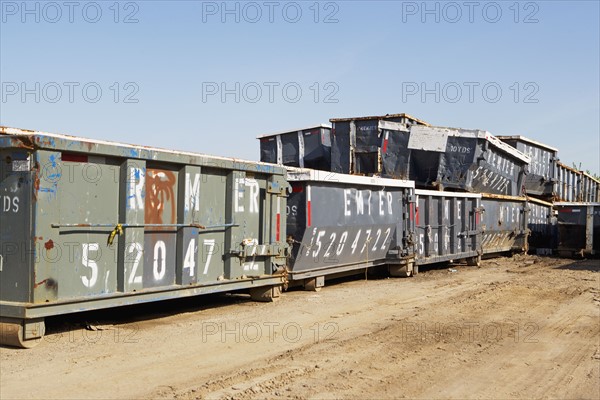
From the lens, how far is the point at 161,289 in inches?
278

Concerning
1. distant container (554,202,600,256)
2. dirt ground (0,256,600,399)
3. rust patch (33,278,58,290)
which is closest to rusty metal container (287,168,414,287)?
dirt ground (0,256,600,399)

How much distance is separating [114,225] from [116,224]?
3cm

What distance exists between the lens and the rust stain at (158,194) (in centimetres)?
694

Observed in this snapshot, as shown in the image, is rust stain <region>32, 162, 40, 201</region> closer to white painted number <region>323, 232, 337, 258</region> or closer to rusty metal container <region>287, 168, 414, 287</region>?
rusty metal container <region>287, 168, 414, 287</region>

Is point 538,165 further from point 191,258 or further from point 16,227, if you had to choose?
point 16,227

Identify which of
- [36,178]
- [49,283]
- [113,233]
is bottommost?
[49,283]

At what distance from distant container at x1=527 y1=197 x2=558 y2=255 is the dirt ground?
38.1 ft

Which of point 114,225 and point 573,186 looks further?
point 573,186

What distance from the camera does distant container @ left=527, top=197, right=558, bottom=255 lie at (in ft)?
69.2

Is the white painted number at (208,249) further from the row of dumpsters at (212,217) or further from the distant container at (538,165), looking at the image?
the distant container at (538,165)

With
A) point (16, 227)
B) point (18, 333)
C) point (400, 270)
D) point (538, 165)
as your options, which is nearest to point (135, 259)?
point (16, 227)

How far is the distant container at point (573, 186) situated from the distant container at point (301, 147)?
1127 centimetres

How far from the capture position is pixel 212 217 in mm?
7852

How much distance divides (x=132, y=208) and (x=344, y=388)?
3.24 m
